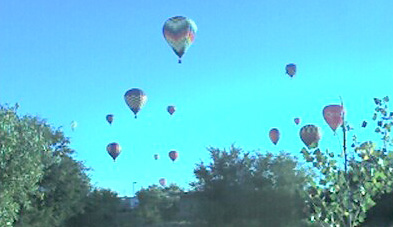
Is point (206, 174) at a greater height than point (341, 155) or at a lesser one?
greater

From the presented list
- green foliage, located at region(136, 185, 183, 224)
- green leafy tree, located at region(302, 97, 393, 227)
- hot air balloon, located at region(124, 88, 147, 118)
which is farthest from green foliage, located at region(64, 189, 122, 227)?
green leafy tree, located at region(302, 97, 393, 227)

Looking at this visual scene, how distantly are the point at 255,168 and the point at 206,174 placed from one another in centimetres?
313

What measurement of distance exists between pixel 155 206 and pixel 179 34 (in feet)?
91.1

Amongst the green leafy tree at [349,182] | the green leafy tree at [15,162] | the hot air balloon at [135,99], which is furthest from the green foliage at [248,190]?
the green leafy tree at [349,182]

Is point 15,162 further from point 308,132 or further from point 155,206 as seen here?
point 155,206

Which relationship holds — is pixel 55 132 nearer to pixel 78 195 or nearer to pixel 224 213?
pixel 78 195

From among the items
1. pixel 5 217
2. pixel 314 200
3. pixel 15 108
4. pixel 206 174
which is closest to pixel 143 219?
pixel 206 174

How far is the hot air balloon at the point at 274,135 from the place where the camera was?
4384 cm

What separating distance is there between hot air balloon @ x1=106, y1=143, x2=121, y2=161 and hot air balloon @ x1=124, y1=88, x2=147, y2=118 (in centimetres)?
963

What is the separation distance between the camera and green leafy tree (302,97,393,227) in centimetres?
1115

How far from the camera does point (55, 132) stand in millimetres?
45000

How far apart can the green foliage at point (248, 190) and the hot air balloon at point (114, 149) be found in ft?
17.2

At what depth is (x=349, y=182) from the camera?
38.0 feet

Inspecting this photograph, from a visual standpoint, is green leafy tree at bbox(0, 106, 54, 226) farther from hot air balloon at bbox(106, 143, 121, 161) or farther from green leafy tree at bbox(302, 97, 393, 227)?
hot air balloon at bbox(106, 143, 121, 161)
